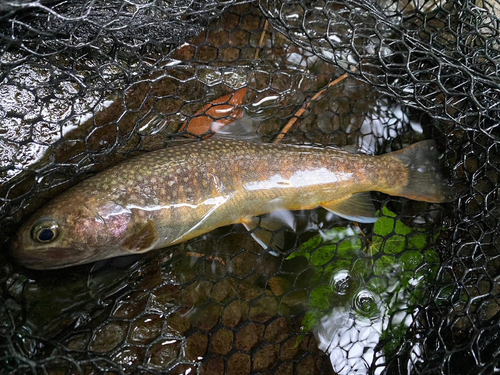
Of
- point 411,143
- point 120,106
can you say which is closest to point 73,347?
point 120,106

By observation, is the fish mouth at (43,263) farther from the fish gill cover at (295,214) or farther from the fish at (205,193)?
the fish gill cover at (295,214)

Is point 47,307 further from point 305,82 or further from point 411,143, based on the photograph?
point 411,143

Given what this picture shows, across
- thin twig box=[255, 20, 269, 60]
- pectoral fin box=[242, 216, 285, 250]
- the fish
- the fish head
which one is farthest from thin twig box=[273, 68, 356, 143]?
the fish head

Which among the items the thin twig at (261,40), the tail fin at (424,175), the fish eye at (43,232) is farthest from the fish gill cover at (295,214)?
the fish eye at (43,232)

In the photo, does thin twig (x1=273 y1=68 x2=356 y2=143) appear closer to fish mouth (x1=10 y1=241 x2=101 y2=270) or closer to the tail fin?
the tail fin

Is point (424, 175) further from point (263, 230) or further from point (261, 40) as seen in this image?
point (261, 40)

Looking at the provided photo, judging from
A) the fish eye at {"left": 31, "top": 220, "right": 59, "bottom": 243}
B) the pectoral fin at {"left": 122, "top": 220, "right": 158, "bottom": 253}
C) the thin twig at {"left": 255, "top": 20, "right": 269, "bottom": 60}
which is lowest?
the pectoral fin at {"left": 122, "top": 220, "right": 158, "bottom": 253}

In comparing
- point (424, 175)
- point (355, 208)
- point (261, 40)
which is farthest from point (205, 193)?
point (424, 175)
